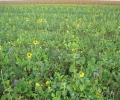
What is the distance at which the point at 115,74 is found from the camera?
3969mm

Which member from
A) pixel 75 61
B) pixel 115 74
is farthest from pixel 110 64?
pixel 75 61

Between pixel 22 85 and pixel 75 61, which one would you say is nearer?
pixel 22 85

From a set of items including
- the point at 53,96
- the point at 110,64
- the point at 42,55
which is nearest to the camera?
the point at 53,96

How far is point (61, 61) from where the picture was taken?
445 cm

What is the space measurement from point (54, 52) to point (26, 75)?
114 cm

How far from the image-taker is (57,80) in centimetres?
360

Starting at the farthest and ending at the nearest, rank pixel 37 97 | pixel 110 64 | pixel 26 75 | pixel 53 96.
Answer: pixel 110 64
pixel 26 75
pixel 37 97
pixel 53 96

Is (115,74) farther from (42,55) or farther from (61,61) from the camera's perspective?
(42,55)

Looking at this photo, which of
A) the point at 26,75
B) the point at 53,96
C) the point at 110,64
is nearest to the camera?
the point at 53,96

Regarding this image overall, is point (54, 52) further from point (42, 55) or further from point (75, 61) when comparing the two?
point (75, 61)

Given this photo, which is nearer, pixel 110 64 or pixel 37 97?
pixel 37 97

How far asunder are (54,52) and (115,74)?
1.53 metres

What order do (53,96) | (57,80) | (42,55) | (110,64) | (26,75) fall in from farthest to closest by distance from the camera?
(42,55) → (110,64) → (26,75) → (57,80) → (53,96)

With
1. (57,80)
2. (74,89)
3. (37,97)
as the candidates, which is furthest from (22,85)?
(74,89)
